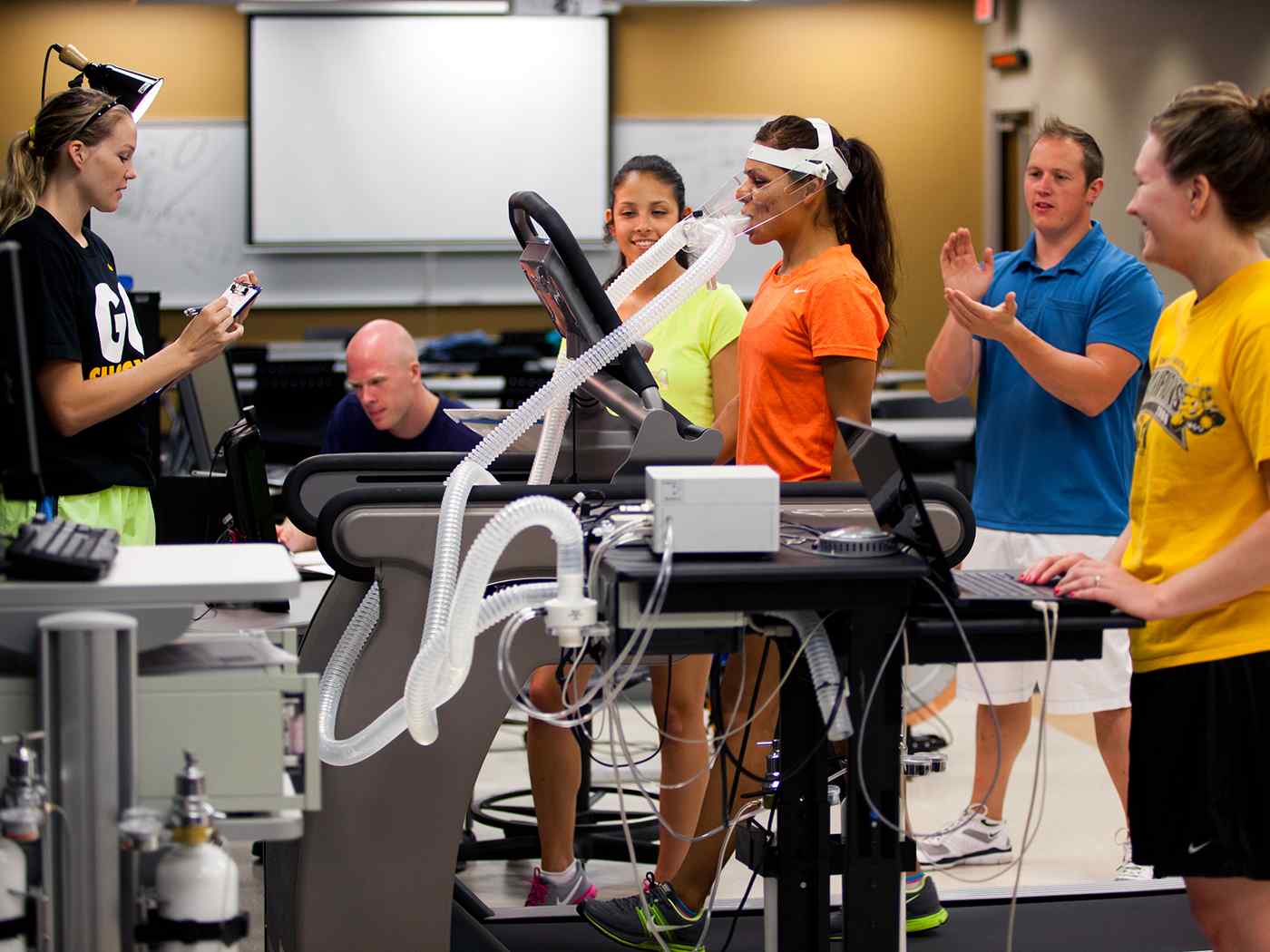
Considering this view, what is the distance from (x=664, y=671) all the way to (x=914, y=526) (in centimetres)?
111

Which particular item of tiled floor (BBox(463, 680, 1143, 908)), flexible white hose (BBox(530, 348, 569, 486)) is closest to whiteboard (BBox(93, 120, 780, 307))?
tiled floor (BBox(463, 680, 1143, 908))

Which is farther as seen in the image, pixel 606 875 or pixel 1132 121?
pixel 1132 121

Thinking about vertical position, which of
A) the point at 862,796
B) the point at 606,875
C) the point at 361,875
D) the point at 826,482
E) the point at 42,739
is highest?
the point at 826,482

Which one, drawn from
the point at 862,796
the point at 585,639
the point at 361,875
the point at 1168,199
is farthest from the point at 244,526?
the point at 1168,199

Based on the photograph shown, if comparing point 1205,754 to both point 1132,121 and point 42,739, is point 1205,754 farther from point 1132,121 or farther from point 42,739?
point 1132,121

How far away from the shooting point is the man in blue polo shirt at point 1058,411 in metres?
3.03

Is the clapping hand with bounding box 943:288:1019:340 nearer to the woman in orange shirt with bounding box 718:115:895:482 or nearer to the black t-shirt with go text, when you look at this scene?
the woman in orange shirt with bounding box 718:115:895:482

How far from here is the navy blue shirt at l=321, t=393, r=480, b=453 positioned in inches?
131

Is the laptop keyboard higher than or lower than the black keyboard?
lower

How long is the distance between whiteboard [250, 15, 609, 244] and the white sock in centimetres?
696

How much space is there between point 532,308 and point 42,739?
8.38 m

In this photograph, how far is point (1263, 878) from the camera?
179 cm

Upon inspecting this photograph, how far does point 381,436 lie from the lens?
11.2ft

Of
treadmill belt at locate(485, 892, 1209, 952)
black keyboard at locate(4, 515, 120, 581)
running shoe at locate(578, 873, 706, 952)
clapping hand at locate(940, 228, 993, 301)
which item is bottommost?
treadmill belt at locate(485, 892, 1209, 952)
